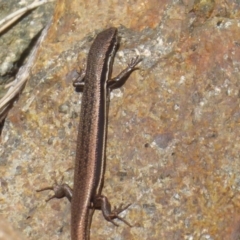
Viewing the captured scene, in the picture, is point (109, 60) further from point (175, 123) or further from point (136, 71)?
point (175, 123)

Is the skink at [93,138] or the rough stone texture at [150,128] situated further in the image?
the skink at [93,138]

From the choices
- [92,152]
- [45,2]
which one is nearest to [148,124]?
[92,152]

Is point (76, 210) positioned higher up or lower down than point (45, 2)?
lower down

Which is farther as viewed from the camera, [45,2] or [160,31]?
[45,2]

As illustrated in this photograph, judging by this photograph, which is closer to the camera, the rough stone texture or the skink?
the rough stone texture

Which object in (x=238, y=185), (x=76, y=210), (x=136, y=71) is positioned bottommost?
(x=238, y=185)
